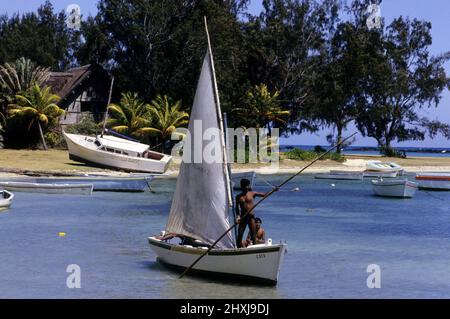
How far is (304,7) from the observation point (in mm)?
87875

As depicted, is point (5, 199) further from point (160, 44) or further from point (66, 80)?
point (160, 44)

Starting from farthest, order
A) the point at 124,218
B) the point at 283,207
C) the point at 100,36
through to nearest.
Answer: the point at 100,36, the point at 283,207, the point at 124,218

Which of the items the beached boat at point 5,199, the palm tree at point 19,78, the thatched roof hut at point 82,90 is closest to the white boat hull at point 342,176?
the thatched roof hut at point 82,90

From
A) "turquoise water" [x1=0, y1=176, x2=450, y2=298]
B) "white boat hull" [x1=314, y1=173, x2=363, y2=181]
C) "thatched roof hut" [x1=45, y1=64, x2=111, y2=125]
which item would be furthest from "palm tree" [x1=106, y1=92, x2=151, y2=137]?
"turquoise water" [x1=0, y1=176, x2=450, y2=298]

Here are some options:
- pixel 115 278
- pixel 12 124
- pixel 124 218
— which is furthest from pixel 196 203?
pixel 12 124

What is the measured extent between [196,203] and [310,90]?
67.2 m

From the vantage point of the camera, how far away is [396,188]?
57938 mm

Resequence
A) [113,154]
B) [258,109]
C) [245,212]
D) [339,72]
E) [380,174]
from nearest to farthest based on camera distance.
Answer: [245,212]
[113,154]
[380,174]
[258,109]
[339,72]

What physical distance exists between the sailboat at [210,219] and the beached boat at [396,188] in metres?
34.0

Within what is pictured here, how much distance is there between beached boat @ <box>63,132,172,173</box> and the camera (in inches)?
2576

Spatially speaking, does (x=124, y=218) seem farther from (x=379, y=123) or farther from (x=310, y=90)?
(x=379, y=123)

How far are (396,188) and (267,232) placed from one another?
21422 millimetres

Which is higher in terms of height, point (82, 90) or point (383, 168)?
point (82, 90)

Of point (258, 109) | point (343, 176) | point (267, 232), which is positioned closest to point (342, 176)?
point (343, 176)
